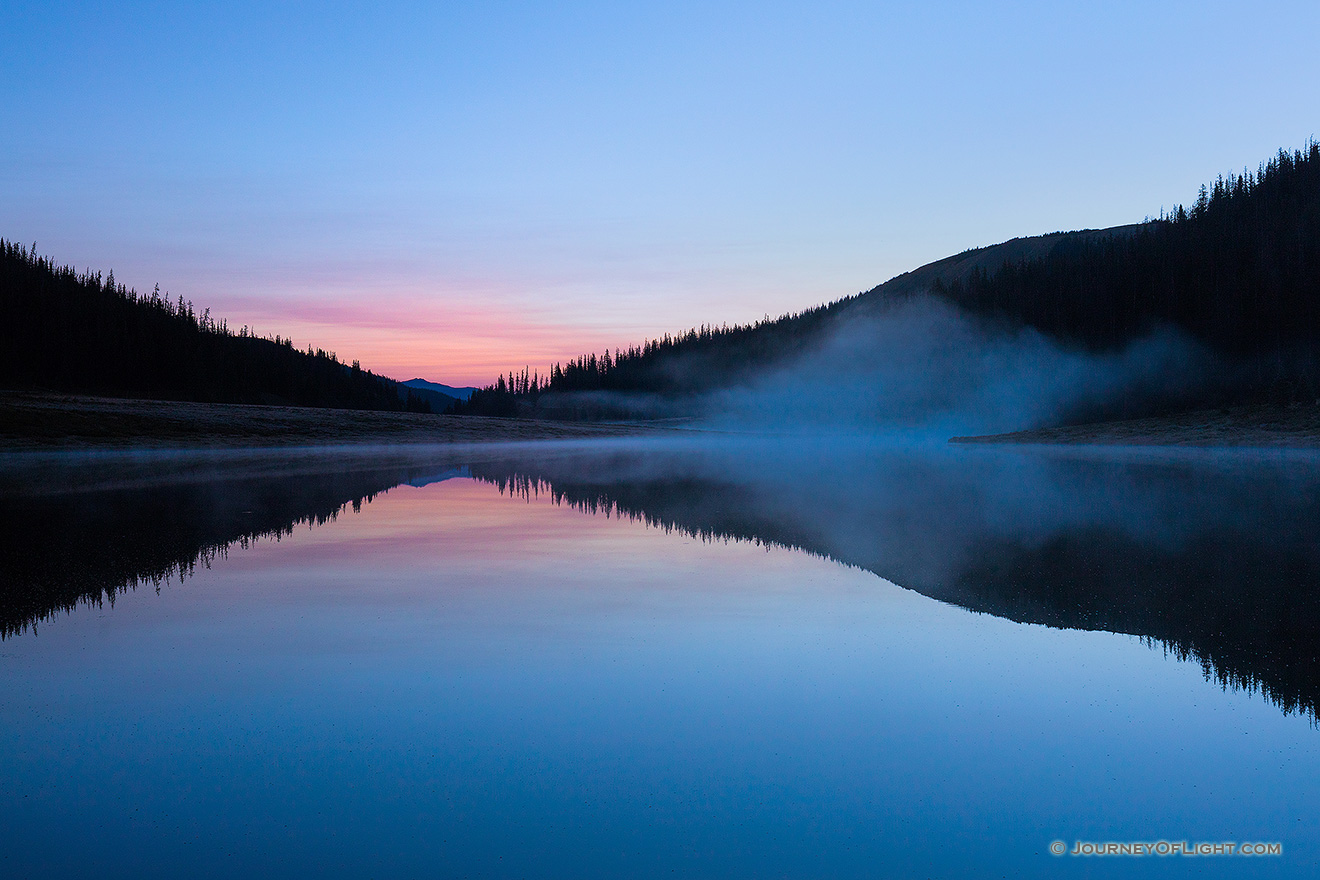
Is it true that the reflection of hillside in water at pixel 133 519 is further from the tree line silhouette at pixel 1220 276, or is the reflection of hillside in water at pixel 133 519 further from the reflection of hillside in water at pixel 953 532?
the tree line silhouette at pixel 1220 276

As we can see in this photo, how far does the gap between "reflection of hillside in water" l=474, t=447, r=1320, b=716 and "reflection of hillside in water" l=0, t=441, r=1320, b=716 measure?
0.03 m

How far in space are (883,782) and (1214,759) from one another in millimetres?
1807

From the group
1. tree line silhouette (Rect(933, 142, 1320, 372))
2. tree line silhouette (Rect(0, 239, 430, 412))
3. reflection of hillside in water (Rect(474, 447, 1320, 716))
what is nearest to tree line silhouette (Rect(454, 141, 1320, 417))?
tree line silhouette (Rect(933, 142, 1320, 372))

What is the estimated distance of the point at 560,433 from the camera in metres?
69.6

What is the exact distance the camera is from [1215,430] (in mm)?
47000

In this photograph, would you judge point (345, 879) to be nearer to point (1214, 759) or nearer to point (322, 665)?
point (322, 665)

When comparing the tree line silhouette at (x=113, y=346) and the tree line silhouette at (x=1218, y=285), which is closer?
the tree line silhouette at (x=1218, y=285)

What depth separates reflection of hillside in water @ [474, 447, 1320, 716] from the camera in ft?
22.6

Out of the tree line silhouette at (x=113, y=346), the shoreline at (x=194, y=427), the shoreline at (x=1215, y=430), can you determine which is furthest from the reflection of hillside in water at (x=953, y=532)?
the tree line silhouette at (x=113, y=346)

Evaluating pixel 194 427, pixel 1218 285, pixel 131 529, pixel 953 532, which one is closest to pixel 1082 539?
pixel 953 532

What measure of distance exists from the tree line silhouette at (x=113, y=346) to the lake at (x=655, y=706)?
93.2 m

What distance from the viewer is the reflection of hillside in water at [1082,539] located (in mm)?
6875

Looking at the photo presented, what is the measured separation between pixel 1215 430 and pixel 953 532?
142ft

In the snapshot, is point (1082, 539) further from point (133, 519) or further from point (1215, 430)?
point (1215, 430)
